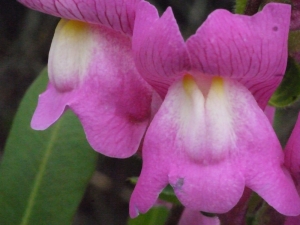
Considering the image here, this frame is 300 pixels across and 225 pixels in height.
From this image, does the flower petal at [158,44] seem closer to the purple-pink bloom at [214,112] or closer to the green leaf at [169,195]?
the purple-pink bloom at [214,112]

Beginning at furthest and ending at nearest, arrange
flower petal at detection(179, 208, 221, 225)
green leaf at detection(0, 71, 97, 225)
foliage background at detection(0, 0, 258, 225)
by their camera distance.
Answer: foliage background at detection(0, 0, 258, 225) < green leaf at detection(0, 71, 97, 225) < flower petal at detection(179, 208, 221, 225)

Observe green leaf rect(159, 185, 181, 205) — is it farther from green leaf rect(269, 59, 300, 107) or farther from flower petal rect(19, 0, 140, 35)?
flower petal rect(19, 0, 140, 35)

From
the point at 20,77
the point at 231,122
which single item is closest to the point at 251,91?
the point at 231,122

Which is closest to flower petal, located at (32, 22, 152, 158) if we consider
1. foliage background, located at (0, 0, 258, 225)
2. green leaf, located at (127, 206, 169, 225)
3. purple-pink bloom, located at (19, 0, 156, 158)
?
purple-pink bloom, located at (19, 0, 156, 158)

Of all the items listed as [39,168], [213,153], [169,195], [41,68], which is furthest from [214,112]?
[41,68]

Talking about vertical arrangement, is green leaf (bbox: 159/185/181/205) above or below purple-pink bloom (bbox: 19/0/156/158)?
below

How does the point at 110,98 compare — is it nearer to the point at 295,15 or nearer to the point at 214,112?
the point at 214,112

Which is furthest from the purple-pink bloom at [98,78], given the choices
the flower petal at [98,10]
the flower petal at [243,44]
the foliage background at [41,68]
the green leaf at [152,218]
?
the foliage background at [41,68]
